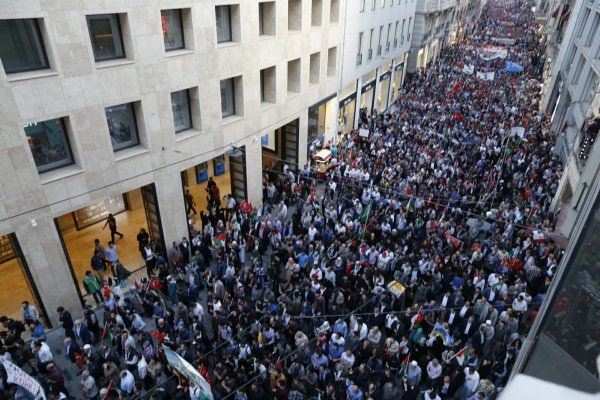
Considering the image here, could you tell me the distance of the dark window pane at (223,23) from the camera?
16.3 m

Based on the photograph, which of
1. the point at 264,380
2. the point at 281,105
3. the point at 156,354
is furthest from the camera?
the point at 281,105

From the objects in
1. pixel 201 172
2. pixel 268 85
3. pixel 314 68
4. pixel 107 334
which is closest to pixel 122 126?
pixel 107 334

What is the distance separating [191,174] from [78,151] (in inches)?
375

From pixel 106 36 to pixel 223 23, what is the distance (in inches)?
197

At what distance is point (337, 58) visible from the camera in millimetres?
24625

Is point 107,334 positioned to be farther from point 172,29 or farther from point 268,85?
point 268,85

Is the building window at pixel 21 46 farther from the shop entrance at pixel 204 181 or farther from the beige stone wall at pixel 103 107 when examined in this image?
the shop entrance at pixel 204 181

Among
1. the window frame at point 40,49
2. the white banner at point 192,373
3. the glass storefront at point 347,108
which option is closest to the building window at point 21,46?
the window frame at point 40,49

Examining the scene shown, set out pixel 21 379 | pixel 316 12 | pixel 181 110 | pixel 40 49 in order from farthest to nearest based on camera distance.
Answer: pixel 316 12 → pixel 181 110 → pixel 40 49 → pixel 21 379

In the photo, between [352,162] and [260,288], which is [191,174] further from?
[260,288]

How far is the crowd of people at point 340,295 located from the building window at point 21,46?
256 inches

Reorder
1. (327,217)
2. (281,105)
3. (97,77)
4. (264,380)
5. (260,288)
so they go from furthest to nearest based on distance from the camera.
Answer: (281,105), (327,217), (260,288), (97,77), (264,380)

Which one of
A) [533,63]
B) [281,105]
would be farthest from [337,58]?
[533,63]

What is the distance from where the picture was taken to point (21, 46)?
37.1ft
